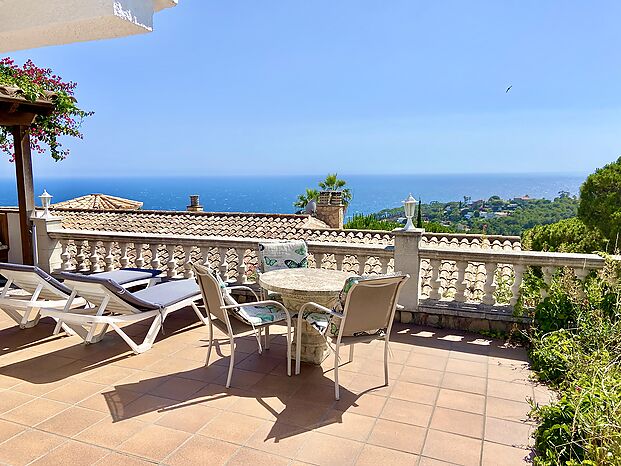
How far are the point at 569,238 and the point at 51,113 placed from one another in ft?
26.5

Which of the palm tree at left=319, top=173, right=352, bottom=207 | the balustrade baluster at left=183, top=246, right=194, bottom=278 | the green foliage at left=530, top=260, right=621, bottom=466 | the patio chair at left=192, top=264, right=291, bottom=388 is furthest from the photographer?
the palm tree at left=319, top=173, right=352, bottom=207

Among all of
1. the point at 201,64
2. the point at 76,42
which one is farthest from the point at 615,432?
the point at 201,64

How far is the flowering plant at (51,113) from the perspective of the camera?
6.47 metres

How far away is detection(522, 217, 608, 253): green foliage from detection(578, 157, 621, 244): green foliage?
0.12m

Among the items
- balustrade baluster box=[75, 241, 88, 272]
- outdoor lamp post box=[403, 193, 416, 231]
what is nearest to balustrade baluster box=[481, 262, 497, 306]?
outdoor lamp post box=[403, 193, 416, 231]

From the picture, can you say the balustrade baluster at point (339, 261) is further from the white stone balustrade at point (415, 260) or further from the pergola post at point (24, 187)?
the pergola post at point (24, 187)

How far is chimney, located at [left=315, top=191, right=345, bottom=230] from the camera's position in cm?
1686

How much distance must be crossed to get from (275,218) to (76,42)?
13.2m

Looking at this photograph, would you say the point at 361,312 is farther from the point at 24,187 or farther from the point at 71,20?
the point at 24,187

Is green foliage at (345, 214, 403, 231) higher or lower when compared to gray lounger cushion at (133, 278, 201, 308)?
lower

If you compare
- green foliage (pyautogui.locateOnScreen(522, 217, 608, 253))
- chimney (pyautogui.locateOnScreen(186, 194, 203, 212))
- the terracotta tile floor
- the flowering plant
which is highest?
the flowering plant

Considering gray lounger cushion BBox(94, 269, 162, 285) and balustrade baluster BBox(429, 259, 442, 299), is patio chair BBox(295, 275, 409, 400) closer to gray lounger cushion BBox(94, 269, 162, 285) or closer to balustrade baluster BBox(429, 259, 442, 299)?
balustrade baluster BBox(429, 259, 442, 299)

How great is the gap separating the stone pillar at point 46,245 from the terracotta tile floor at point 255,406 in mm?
2209

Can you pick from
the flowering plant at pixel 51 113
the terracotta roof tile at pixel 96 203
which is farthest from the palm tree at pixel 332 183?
the flowering plant at pixel 51 113
